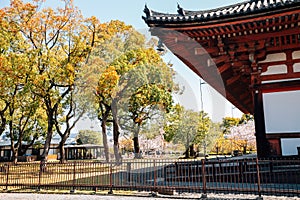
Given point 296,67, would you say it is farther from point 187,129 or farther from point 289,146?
point 187,129

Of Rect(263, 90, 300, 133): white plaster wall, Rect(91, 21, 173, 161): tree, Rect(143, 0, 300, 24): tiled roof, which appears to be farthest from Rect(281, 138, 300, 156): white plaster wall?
Rect(91, 21, 173, 161): tree

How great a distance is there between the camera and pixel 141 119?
24.3 m

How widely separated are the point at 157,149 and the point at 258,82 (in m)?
38.6

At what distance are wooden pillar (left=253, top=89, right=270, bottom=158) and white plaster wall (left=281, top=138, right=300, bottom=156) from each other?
0.34 meters

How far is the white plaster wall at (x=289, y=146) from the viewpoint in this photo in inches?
243

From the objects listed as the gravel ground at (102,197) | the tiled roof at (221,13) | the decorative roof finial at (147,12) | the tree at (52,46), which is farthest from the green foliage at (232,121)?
the decorative roof finial at (147,12)

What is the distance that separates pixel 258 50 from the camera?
6262 millimetres

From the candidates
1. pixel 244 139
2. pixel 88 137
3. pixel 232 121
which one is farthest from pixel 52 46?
pixel 232 121

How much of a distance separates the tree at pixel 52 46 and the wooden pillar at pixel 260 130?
39.7 feet

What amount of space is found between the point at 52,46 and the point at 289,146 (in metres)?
16.0

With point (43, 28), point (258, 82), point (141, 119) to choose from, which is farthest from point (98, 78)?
point (258, 82)

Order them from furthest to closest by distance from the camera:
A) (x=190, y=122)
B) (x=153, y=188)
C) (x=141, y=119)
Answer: (x=190, y=122) → (x=141, y=119) → (x=153, y=188)

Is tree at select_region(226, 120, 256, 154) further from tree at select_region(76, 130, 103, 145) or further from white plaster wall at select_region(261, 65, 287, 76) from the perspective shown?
white plaster wall at select_region(261, 65, 287, 76)

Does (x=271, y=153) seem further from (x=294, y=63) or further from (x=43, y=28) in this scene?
(x=43, y=28)
